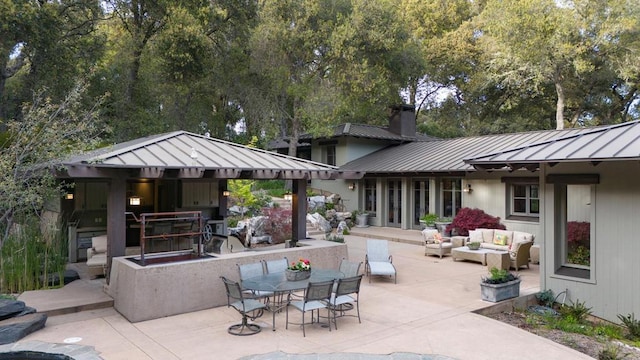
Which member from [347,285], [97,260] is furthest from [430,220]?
[97,260]

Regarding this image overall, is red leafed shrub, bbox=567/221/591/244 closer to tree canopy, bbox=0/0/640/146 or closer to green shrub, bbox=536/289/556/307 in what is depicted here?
green shrub, bbox=536/289/556/307

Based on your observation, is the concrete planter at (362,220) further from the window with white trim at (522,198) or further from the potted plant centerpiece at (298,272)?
the potted plant centerpiece at (298,272)

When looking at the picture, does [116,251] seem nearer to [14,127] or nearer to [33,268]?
[33,268]

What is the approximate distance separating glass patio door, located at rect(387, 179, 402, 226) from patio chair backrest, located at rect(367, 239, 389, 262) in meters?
9.20

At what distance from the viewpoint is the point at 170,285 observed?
7316 mm

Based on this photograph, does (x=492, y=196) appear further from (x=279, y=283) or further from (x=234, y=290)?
(x=234, y=290)

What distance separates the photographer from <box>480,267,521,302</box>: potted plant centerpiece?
787 centimetres

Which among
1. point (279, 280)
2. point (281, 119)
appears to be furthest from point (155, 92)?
point (279, 280)

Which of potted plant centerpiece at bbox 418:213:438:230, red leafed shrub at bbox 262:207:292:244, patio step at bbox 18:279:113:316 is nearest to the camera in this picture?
patio step at bbox 18:279:113:316

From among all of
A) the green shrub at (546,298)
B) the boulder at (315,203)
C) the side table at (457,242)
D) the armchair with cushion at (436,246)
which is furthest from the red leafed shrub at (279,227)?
the green shrub at (546,298)

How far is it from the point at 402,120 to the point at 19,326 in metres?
20.9

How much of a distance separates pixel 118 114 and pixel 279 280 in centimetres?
1599

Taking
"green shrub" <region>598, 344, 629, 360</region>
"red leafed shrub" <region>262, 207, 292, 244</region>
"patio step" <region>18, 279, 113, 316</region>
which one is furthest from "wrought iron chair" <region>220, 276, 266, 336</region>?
"red leafed shrub" <region>262, 207, 292, 244</region>

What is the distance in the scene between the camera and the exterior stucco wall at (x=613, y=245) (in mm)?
7273
